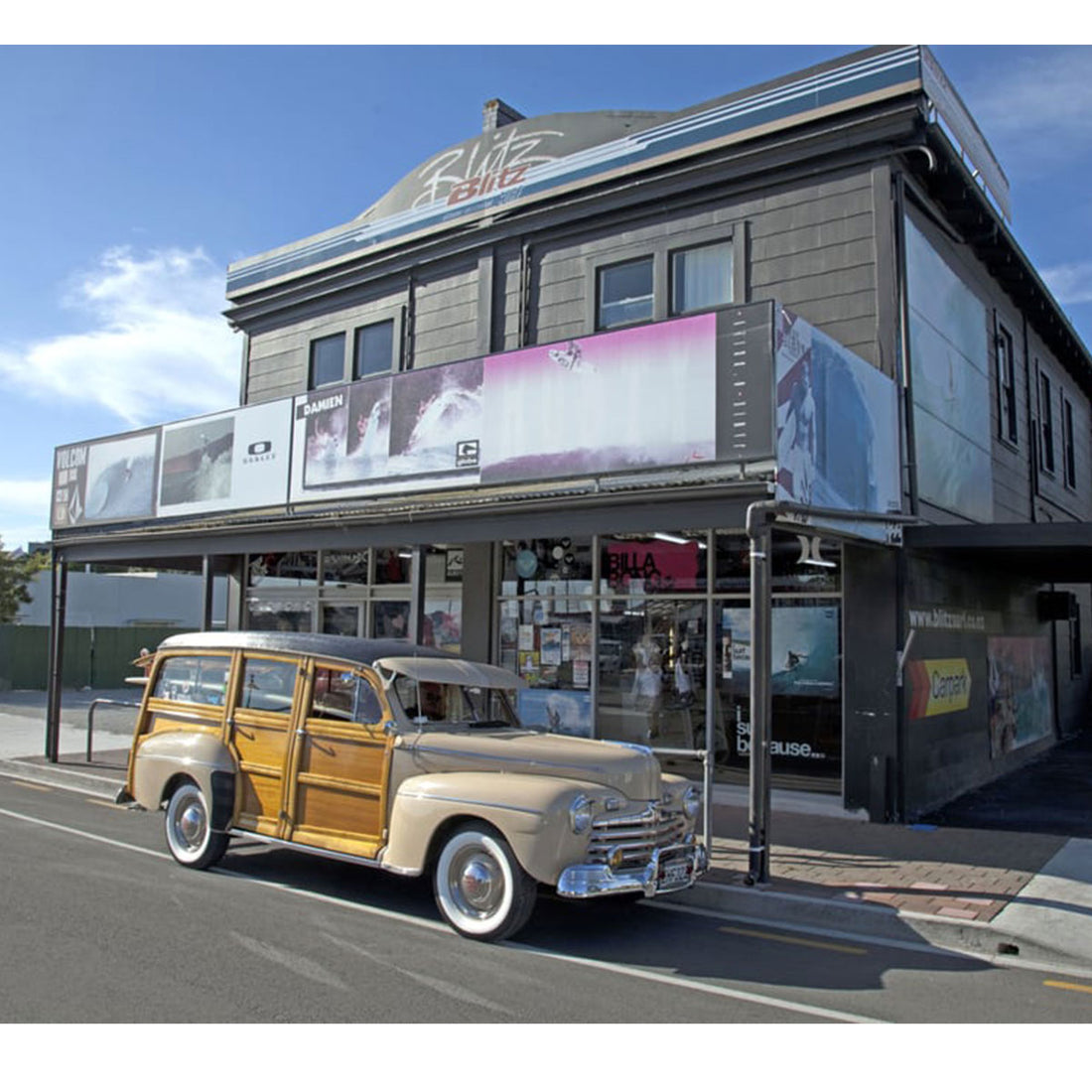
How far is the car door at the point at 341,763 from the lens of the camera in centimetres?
700

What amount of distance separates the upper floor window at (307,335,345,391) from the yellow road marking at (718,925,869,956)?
1163 cm

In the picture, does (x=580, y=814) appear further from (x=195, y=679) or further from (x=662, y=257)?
(x=662, y=257)

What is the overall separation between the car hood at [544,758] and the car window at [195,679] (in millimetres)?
2163

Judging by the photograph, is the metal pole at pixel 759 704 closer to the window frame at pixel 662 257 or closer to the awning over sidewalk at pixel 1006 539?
the awning over sidewalk at pixel 1006 539

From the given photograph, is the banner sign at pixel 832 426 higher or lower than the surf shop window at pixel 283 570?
higher

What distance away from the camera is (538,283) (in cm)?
1361

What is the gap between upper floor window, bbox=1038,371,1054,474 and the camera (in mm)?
17031

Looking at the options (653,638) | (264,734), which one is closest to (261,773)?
(264,734)

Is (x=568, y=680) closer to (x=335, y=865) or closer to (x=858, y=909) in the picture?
(x=335, y=865)

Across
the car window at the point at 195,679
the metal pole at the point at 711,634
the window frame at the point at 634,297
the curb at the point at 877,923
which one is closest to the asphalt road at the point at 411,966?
the curb at the point at 877,923

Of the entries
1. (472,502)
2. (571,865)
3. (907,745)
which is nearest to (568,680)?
(472,502)

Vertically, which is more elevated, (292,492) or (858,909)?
(292,492)

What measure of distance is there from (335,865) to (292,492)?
5.73 metres

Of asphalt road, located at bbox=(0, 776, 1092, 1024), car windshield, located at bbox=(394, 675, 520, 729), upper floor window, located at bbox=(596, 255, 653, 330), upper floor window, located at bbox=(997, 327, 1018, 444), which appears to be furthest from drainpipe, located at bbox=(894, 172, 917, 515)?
asphalt road, located at bbox=(0, 776, 1092, 1024)
